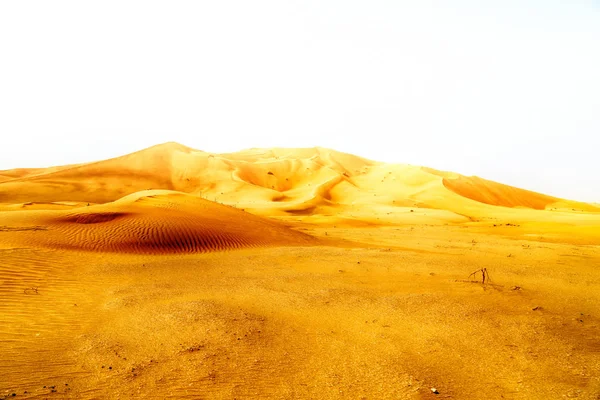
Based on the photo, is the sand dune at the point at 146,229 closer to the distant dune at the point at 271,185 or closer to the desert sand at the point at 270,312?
the desert sand at the point at 270,312

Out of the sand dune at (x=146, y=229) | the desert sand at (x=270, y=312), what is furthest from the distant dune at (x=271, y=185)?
the desert sand at (x=270, y=312)

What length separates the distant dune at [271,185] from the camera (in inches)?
1730

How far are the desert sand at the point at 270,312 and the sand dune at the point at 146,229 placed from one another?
9cm

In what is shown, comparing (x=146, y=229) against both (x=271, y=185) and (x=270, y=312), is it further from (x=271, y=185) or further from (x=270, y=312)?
(x=271, y=185)

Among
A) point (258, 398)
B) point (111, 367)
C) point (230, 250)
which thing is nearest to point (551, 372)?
point (258, 398)

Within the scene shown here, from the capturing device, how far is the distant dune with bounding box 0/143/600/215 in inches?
1730

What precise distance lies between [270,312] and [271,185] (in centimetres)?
5234

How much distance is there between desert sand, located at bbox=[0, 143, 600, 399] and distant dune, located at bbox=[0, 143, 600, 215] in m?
21.7

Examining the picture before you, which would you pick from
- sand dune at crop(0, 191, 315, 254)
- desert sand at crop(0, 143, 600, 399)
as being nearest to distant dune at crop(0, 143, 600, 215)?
sand dune at crop(0, 191, 315, 254)

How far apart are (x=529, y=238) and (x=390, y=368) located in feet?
68.8

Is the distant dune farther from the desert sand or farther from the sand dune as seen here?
the desert sand

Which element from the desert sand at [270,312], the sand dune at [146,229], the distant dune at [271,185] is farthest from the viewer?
the distant dune at [271,185]

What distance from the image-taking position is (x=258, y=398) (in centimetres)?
454

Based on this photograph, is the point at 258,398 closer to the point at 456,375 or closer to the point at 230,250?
the point at 456,375
